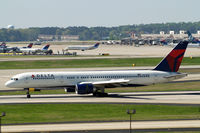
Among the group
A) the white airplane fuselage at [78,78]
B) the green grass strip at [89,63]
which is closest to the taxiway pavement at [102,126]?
the white airplane fuselage at [78,78]

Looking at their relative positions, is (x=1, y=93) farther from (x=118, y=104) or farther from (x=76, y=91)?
(x=118, y=104)

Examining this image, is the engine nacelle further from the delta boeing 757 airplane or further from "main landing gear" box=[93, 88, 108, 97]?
"main landing gear" box=[93, 88, 108, 97]

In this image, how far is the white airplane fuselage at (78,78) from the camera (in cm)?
7050

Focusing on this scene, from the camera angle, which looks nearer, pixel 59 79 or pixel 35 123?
pixel 35 123

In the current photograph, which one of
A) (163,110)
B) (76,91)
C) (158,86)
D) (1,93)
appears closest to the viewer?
(163,110)

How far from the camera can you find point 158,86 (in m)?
86.6

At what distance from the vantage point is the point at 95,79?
7288 centimetres

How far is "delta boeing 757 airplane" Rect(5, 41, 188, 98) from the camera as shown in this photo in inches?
2778

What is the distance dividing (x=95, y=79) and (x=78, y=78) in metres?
2.70

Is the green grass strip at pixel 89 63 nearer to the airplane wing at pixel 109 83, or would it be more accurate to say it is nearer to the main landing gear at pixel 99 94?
the main landing gear at pixel 99 94

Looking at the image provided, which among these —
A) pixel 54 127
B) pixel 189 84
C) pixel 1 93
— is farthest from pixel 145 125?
pixel 189 84

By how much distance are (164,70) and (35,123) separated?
30905 millimetres

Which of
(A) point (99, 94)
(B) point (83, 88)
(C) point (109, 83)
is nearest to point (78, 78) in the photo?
(B) point (83, 88)

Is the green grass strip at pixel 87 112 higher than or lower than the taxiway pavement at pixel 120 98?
higher
